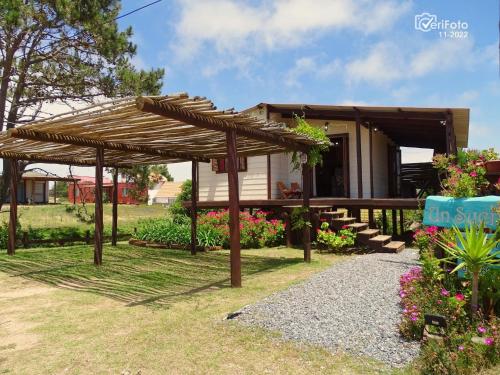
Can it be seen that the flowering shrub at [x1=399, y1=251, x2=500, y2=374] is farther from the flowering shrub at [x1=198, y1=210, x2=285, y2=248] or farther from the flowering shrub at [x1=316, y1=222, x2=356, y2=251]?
the flowering shrub at [x1=198, y1=210, x2=285, y2=248]

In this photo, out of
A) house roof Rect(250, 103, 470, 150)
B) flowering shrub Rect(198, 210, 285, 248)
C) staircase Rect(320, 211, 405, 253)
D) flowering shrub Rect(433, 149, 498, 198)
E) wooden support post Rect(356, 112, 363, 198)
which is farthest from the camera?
flowering shrub Rect(198, 210, 285, 248)

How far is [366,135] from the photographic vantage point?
1344cm

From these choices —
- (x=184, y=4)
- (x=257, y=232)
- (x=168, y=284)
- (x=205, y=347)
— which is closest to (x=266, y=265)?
(x=168, y=284)

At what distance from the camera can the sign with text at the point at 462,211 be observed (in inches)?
185

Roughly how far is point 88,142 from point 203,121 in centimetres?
386

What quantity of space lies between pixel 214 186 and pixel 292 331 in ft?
37.8

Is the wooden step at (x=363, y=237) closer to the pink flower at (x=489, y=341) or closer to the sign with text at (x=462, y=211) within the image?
the sign with text at (x=462, y=211)

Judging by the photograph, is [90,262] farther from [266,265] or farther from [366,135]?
[366,135]

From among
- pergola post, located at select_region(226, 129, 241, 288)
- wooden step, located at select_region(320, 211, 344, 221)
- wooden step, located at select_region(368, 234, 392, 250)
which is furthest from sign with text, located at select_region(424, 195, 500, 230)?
wooden step, located at select_region(320, 211, 344, 221)

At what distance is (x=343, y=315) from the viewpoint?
469cm

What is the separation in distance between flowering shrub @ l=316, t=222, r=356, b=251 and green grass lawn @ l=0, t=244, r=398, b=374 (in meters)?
1.71

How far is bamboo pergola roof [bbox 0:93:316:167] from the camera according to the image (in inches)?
218

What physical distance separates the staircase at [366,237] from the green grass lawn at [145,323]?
6.45 ft

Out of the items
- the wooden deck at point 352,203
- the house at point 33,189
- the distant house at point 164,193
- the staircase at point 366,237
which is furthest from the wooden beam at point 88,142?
the distant house at point 164,193
